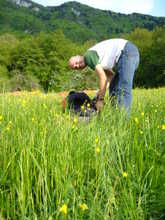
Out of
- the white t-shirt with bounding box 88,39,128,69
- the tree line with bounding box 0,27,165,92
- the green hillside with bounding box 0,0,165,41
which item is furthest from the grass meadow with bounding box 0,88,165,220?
the green hillside with bounding box 0,0,165,41

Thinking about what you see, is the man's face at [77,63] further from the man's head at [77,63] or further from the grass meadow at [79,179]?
the grass meadow at [79,179]

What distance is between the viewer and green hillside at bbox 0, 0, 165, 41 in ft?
396

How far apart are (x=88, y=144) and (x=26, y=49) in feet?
166

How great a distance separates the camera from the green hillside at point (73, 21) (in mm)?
120688

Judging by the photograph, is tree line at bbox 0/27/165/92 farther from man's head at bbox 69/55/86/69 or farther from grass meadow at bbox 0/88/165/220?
grass meadow at bbox 0/88/165/220

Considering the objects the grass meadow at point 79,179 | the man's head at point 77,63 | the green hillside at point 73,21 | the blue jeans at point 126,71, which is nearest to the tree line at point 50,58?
the blue jeans at point 126,71

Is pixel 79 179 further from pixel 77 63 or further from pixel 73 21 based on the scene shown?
pixel 73 21

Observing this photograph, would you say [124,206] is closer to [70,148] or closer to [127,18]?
[70,148]

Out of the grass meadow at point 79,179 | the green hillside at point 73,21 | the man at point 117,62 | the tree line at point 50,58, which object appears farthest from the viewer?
the green hillside at point 73,21

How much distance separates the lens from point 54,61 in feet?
162

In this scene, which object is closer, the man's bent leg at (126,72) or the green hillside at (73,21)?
the man's bent leg at (126,72)

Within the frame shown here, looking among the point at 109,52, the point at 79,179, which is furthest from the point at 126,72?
the point at 79,179

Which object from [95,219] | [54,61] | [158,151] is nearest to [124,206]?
[95,219]

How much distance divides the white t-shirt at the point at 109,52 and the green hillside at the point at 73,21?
99495 millimetres
